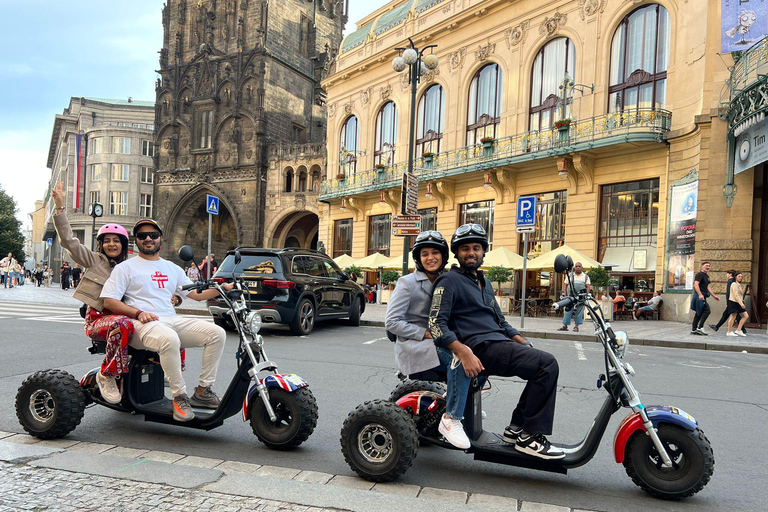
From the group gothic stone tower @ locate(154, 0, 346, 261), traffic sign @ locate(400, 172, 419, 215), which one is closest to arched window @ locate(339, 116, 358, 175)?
gothic stone tower @ locate(154, 0, 346, 261)

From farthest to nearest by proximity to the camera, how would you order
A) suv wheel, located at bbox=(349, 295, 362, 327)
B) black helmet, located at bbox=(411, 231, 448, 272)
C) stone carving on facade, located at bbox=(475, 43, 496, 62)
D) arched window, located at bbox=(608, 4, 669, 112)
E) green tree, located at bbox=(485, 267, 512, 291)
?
stone carving on facade, located at bbox=(475, 43, 496, 62) < arched window, located at bbox=(608, 4, 669, 112) < green tree, located at bbox=(485, 267, 512, 291) < suv wheel, located at bbox=(349, 295, 362, 327) < black helmet, located at bbox=(411, 231, 448, 272)

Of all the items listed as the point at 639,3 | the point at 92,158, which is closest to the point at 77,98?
the point at 92,158

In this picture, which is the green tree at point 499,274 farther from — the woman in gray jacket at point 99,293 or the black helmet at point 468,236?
the black helmet at point 468,236

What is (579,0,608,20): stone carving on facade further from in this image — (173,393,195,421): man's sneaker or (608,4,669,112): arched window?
(173,393,195,421): man's sneaker

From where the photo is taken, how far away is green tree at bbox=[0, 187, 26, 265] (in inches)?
2231

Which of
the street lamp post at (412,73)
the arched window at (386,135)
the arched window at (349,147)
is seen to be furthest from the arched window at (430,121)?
the street lamp post at (412,73)

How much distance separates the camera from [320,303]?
39.0 ft

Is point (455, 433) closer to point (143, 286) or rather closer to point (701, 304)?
point (143, 286)

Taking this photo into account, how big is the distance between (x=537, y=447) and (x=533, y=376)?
0.41 m

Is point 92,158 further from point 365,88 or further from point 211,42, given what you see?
point 365,88

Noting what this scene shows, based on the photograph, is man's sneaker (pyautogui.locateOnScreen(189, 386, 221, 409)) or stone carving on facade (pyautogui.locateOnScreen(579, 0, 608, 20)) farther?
stone carving on facade (pyautogui.locateOnScreen(579, 0, 608, 20))

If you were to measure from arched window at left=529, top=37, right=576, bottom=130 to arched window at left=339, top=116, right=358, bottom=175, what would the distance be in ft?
40.6

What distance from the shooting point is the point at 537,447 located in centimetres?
329

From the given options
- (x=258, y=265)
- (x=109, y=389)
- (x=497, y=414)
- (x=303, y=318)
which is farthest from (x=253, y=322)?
(x=303, y=318)
